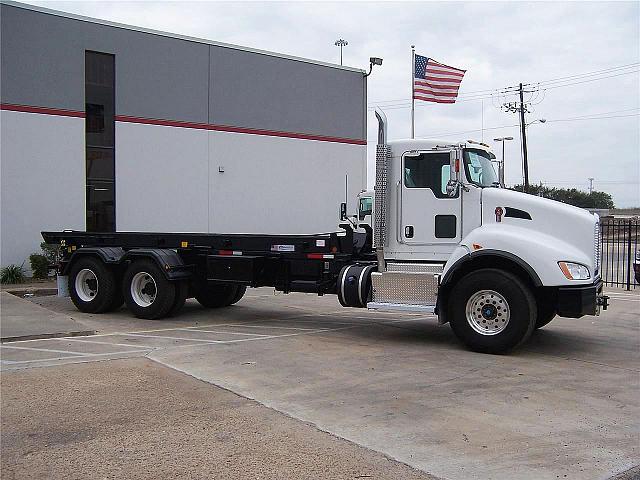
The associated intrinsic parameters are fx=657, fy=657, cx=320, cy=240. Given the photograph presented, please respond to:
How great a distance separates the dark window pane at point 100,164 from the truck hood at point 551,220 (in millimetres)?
14783

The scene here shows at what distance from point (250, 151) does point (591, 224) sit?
16.5 metres

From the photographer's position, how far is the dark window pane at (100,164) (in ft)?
68.2

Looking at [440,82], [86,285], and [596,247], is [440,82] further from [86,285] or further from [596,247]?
[86,285]

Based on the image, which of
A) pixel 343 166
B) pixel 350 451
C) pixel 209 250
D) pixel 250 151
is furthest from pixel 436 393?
pixel 343 166

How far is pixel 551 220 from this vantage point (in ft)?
30.6

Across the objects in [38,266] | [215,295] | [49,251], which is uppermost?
[49,251]

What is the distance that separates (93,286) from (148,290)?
140 cm

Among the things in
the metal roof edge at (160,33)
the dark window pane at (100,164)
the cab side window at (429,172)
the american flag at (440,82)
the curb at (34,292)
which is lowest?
the curb at (34,292)

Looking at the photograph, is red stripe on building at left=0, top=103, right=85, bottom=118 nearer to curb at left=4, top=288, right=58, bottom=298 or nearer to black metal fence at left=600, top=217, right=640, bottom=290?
curb at left=4, top=288, right=58, bottom=298

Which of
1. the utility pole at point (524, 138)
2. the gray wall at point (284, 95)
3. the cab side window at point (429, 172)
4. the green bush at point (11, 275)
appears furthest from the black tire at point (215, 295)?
the utility pole at point (524, 138)

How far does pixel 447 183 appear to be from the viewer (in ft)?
32.6

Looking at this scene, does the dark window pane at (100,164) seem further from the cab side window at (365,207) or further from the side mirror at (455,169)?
the side mirror at (455,169)

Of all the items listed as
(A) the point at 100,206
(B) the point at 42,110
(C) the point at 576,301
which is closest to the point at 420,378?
(C) the point at 576,301

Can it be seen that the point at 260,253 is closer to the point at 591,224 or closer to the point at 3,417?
the point at 591,224
